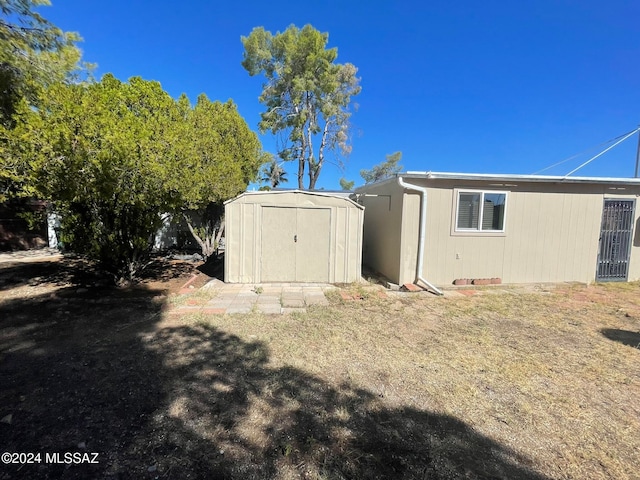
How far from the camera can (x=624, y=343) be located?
148 inches

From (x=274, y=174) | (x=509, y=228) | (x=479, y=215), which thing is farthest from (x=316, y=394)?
(x=274, y=174)

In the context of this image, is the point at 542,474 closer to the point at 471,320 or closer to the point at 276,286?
the point at 471,320

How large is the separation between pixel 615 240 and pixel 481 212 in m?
3.60

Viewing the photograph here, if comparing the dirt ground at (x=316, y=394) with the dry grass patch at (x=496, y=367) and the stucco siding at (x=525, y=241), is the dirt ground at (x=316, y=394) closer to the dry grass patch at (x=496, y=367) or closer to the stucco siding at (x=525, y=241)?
the dry grass patch at (x=496, y=367)

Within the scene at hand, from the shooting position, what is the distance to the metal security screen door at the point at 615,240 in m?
7.21

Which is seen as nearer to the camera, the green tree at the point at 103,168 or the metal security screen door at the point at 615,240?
the green tree at the point at 103,168

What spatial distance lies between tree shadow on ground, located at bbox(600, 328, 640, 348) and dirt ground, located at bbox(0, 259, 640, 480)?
3cm

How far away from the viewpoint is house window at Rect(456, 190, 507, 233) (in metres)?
6.72

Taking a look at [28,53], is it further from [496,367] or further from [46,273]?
[496,367]

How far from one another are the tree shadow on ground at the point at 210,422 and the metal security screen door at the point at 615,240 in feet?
25.4

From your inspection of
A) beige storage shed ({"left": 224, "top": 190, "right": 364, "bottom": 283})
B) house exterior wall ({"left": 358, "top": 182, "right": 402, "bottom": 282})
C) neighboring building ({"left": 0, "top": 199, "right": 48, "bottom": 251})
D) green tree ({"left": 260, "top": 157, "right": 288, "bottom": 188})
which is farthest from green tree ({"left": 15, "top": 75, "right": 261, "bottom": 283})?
green tree ({"left": 260, "top": 157, "right": 288, "bottom": 188})

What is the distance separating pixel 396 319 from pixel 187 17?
10110 millimetres

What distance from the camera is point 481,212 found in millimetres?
6773

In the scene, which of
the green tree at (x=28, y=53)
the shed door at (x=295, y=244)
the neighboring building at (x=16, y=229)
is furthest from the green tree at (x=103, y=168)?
the neighboring building at (x=16, y=229)
